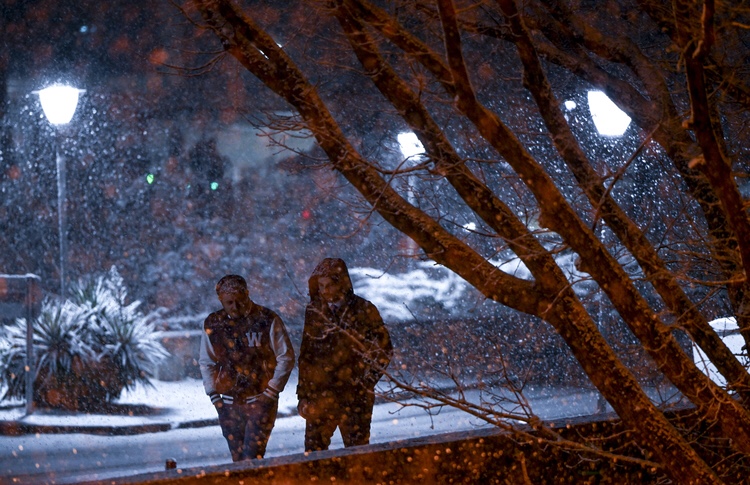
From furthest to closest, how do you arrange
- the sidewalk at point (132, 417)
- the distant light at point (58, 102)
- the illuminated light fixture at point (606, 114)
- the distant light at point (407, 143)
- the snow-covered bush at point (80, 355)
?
the snow-covered bush at point (80, 355), the distant light at point (58, 102), the sidewalk at point (132, 417), the illuminated light fixture at point (606, 114), the distant light at point (407, 143)

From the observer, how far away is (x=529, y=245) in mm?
3412

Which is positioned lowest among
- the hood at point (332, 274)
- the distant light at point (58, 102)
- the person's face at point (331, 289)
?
the person's face at point (331, 289)

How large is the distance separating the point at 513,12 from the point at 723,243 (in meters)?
1.89

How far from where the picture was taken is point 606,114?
19.1 ft

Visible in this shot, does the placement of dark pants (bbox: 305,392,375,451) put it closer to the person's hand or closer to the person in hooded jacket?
the person in hooded jacket

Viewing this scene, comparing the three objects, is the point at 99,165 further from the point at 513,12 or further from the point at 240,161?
the point at 513,12

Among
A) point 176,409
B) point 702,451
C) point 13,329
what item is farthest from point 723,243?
point 13,329

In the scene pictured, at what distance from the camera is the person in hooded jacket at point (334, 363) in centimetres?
536

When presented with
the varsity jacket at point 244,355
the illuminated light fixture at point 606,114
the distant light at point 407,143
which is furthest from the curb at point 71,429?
the illuminated light fixture at point 606,114

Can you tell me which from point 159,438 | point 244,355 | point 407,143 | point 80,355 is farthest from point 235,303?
point 80,355

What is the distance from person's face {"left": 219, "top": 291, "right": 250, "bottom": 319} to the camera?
5539 mm

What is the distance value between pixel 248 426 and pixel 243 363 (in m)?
0.44

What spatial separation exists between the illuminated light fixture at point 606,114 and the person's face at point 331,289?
7.45 feet

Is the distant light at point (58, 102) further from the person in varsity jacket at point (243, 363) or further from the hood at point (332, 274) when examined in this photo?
the hood at point (332, 274)
